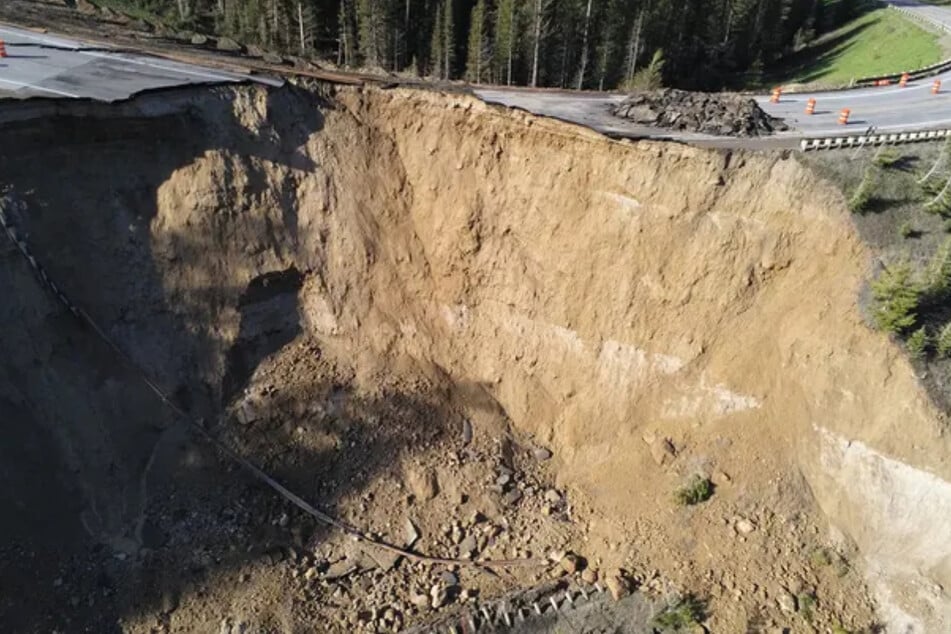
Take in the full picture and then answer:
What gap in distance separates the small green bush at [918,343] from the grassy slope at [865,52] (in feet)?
62.4

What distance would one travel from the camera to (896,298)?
16.2 metres

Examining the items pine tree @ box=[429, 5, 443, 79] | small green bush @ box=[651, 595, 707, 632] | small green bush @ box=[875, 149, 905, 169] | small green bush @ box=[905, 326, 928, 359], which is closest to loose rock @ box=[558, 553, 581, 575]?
small green bush @ box=[651, 595, 707, 632]

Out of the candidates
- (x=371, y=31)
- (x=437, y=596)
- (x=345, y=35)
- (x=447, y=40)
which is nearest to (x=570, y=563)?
(x=437, y=596)

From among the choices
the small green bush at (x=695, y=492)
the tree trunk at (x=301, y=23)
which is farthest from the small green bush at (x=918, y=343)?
the tree trunk at (x=301, y=23)

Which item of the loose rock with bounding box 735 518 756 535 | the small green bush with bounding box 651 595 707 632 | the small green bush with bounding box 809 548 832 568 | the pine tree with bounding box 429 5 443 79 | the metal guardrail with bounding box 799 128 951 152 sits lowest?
the small green bush with bounding box 651 595 707 632

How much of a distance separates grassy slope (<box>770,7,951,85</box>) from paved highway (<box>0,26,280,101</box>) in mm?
27397

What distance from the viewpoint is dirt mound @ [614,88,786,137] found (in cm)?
1900

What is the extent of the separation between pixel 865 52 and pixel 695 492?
31489 mm

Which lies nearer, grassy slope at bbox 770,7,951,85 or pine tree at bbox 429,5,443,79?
grassy slope at bbox 770,7,951,85

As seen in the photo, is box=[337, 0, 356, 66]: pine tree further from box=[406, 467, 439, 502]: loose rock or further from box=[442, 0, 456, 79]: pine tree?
box=[406, 467, 439, 502]: loose rock

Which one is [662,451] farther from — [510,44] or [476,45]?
[476,45]

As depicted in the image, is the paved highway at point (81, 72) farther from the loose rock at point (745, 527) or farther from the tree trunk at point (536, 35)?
the loose rock at point (745, 527)

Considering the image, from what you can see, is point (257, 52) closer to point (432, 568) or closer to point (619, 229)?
point (619, 229)

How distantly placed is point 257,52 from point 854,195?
18.8m
